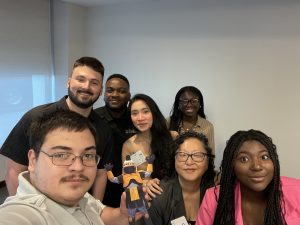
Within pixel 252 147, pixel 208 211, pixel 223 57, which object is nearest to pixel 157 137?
pixel 208 211

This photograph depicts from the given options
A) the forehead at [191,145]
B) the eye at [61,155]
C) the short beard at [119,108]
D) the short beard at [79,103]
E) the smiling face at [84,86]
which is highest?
the smiling face at [84,86]

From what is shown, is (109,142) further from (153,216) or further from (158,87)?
(158,87)

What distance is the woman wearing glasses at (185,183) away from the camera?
200 centimetres

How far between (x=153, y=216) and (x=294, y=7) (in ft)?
9.48

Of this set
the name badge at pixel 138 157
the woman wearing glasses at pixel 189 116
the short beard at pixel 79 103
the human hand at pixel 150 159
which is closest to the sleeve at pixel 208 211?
the human hand at pixel 150 159

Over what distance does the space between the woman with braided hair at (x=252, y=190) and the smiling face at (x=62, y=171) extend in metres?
0.91

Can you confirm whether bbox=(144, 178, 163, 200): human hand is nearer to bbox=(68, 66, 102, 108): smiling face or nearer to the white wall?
bbox=(68, 66, 102, 108): smiling face

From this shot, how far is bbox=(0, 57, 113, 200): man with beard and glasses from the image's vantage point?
2.07 m

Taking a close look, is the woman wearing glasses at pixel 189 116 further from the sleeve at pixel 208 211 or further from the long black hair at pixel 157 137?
the sleeve at pixel 208 211

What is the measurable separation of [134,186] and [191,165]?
0.47m

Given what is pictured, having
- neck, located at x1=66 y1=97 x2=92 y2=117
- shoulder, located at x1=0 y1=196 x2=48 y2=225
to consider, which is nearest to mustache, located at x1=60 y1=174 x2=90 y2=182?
shoulder, located at x1=0 y1=196 x2=48 y2=225

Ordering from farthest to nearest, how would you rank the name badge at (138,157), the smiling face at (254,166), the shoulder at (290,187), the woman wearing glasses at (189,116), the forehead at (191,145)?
the woman wearing glasses at (189,116) < the name badge at (138,157) < the forehead at (191,145) < the shoulder at (290,187) < the smiling face at (254,166)

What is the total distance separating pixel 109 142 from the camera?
241 centimetres

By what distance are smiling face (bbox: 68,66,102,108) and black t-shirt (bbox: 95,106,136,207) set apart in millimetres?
585
